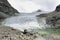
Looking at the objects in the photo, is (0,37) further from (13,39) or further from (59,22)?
(59,22)

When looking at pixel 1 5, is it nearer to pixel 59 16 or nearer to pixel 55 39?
pixel 59 16

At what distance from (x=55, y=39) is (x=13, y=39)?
742 cm

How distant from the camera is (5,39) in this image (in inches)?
808

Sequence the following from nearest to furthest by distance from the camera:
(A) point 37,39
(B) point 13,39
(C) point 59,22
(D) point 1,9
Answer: (B) point 13,39
(A) point 37,39
(C) point 59,22
(D) point 1,9

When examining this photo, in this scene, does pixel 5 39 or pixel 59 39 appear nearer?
pixel 5 39

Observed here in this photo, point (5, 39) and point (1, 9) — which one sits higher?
point (1, 9)

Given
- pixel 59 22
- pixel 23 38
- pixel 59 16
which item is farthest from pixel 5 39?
pixel 59 16

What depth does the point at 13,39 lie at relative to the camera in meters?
20.5

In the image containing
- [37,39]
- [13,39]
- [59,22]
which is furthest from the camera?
[59,22]

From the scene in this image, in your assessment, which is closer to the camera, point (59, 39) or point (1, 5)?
point (59, 39)

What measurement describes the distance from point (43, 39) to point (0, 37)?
6.54 metres

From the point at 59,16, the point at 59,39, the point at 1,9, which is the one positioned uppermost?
the point at 1,9

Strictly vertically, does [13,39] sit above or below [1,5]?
below

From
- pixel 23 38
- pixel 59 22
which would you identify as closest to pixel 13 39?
pixel 23 38
